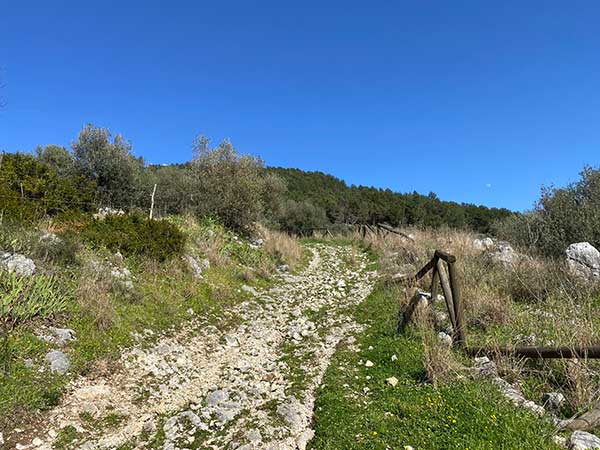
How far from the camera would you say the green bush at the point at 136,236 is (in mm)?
10664

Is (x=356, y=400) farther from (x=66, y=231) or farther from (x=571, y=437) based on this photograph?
(x=66, y=231)

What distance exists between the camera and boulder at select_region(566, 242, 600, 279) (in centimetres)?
880

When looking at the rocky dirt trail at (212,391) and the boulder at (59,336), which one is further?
the boulder at (59,336)

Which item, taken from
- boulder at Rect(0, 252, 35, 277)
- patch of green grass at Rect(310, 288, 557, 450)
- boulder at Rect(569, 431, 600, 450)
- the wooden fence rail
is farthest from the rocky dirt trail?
boulder at Rect(569, 431, 600, 450)

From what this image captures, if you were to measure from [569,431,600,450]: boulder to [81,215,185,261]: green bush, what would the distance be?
10.4 metres

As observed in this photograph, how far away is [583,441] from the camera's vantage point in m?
3.88

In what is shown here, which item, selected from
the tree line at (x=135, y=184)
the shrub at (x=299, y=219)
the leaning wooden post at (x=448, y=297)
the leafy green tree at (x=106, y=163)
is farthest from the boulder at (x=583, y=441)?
the shrub at (x=299, y=219)

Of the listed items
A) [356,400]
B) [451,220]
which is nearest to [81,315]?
[356,400]

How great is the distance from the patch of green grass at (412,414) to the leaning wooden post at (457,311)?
779 mm

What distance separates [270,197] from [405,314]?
24716mm

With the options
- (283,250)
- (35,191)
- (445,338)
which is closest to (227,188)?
(283,250)

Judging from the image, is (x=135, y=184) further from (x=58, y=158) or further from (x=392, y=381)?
(x=392, y=381)

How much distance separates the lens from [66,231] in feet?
33.6

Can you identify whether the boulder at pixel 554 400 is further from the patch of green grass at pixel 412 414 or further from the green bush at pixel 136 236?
the green bush at pixel 136 236
